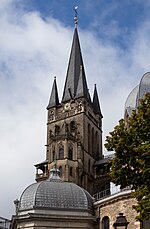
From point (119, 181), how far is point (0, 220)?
47980mm

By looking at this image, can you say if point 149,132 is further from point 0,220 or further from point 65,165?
point 0,220

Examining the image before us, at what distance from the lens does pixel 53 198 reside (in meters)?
39.2

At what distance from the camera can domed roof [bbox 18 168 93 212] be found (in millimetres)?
38625

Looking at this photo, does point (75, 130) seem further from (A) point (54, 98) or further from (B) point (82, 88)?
(A) point (54, 98)

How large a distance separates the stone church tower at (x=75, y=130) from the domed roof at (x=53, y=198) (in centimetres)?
2133

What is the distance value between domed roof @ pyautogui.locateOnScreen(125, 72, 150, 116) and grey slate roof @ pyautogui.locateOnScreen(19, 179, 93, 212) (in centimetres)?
1273

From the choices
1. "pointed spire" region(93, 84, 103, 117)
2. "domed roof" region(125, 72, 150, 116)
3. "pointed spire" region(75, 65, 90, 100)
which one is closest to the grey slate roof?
"domed roof" region(125, 72, 150, 116)

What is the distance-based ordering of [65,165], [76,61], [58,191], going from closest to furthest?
[58,191] → [65,165] → [76,61]

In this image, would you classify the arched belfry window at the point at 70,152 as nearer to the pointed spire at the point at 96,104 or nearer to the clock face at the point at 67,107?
A: the clock face at the point at 67,107

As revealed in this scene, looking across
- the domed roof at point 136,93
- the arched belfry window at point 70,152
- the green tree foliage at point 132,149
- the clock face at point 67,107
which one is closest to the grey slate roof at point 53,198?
the domed roof at point 136,93

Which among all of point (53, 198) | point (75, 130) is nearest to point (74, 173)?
point (75, 130)

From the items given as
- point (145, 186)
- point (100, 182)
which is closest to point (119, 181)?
point (145, 186)

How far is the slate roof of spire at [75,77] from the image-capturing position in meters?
71.9

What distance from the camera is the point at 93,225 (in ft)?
129
